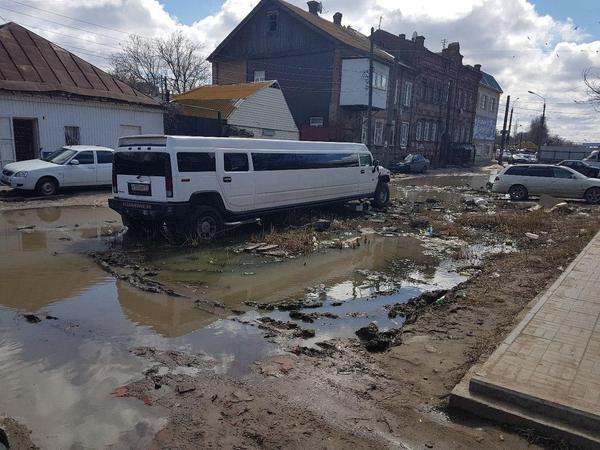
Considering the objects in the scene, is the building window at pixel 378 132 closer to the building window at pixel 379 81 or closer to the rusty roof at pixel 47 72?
the building window at pixel 379 81

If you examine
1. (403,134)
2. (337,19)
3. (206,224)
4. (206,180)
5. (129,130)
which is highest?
(337,19)

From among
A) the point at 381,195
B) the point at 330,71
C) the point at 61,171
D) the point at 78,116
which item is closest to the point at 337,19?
the point at 330,71

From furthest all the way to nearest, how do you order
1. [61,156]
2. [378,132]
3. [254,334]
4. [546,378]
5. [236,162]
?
1. [378,132]
2. [61,156]
3. [236,162]
4. [254,334]
5. [546,378]

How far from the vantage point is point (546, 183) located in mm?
19406

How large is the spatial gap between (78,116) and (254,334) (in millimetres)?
17293

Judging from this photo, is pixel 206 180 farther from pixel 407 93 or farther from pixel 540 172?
pixel 407 93

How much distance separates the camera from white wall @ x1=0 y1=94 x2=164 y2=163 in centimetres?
1755

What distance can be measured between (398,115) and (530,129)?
3886 inches

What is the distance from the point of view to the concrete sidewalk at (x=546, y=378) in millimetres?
3479

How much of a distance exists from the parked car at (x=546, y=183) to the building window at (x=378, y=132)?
17677 millimetres

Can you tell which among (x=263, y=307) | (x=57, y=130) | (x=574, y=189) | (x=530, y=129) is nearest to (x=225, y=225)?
(x=263, y=307)

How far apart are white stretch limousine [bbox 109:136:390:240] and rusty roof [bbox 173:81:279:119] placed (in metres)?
13.7

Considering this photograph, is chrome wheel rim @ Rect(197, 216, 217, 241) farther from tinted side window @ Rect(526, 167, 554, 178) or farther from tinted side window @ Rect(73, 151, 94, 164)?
tinted side window @ Rect(526, 167, 554, 178)

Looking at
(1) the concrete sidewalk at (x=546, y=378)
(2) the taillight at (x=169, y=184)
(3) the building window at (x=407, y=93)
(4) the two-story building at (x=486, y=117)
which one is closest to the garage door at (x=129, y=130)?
(2) the taillight at (x=169, y=184)
